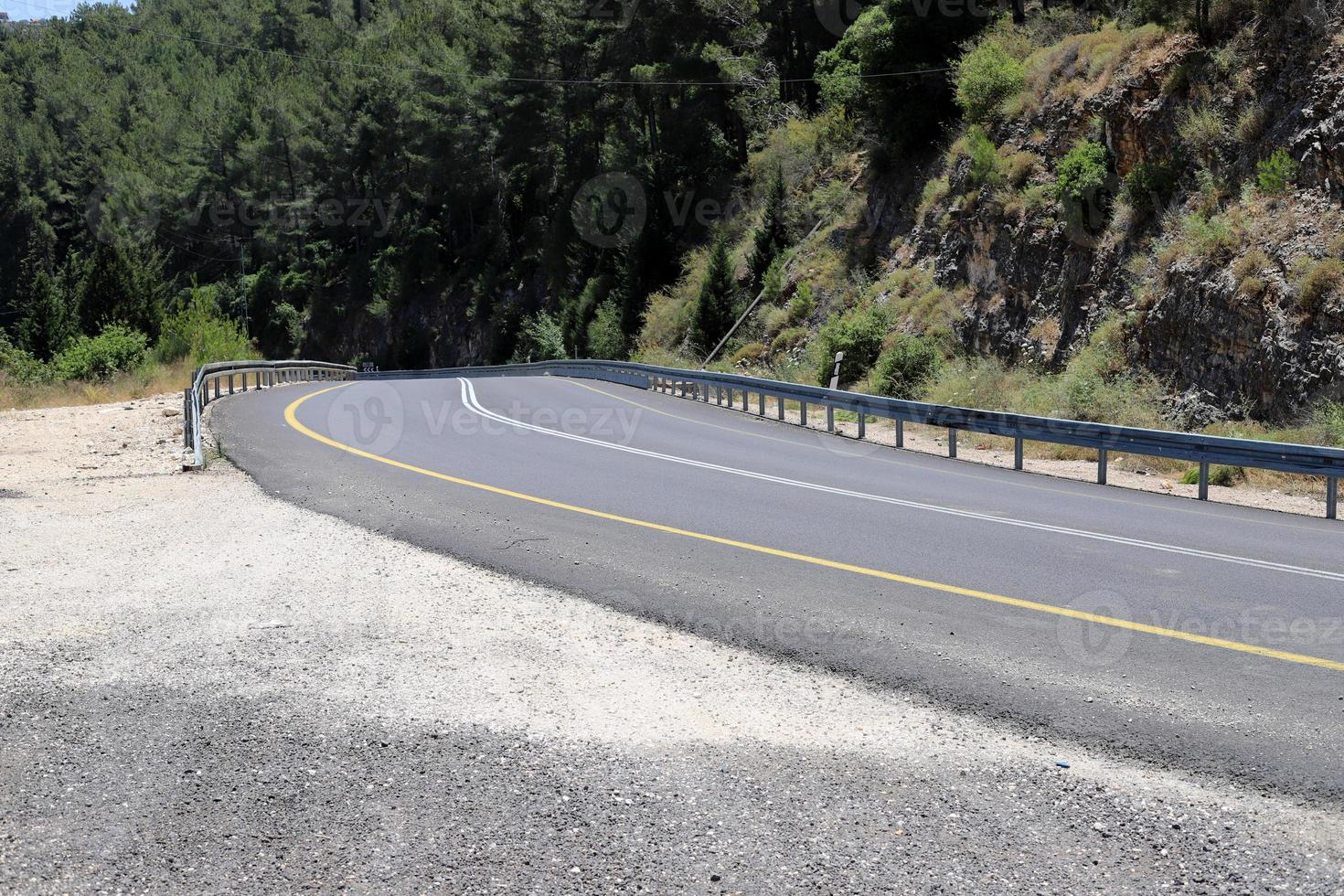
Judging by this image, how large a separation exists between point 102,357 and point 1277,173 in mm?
38230

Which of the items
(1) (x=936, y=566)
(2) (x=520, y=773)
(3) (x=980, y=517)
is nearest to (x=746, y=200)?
(3) (x=980, y=517)

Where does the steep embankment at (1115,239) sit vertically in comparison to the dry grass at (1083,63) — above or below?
below

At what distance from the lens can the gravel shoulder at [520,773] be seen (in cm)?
443

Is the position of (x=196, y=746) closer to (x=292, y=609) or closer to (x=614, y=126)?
(x=292, y=609)

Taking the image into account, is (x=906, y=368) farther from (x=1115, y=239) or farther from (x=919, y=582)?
(x=919, y=582)

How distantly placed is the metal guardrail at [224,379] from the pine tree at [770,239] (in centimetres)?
1623

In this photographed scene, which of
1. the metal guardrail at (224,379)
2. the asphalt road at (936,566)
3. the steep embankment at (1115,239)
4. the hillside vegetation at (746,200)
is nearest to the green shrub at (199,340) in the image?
the hillside vegetation at (746,200)

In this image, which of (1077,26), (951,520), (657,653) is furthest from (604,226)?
(657,653)

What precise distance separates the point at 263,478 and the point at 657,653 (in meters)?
8.52

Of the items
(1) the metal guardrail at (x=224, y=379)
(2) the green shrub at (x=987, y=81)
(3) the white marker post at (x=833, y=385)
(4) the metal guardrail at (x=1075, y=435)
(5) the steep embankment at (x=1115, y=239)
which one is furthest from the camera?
(2) the green shrub at (x=987, y=81)

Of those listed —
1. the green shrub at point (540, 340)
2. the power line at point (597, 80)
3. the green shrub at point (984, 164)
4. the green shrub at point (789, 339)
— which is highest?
the power line at point (597, 80)

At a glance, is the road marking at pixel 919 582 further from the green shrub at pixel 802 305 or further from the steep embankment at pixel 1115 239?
the green shrub at pixel 802 305

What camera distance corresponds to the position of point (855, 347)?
2706 centimetres

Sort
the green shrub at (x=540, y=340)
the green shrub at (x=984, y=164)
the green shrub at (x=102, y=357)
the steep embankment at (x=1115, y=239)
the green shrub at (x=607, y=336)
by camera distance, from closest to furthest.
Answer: the steep embankment at (x=1115, y=239) < the green shrub at (x=984, y=164) < the green shrub at (x=102, y=357) < the green shrub at (x=607, y=336) < the green shrub at (x=540, y=340)
